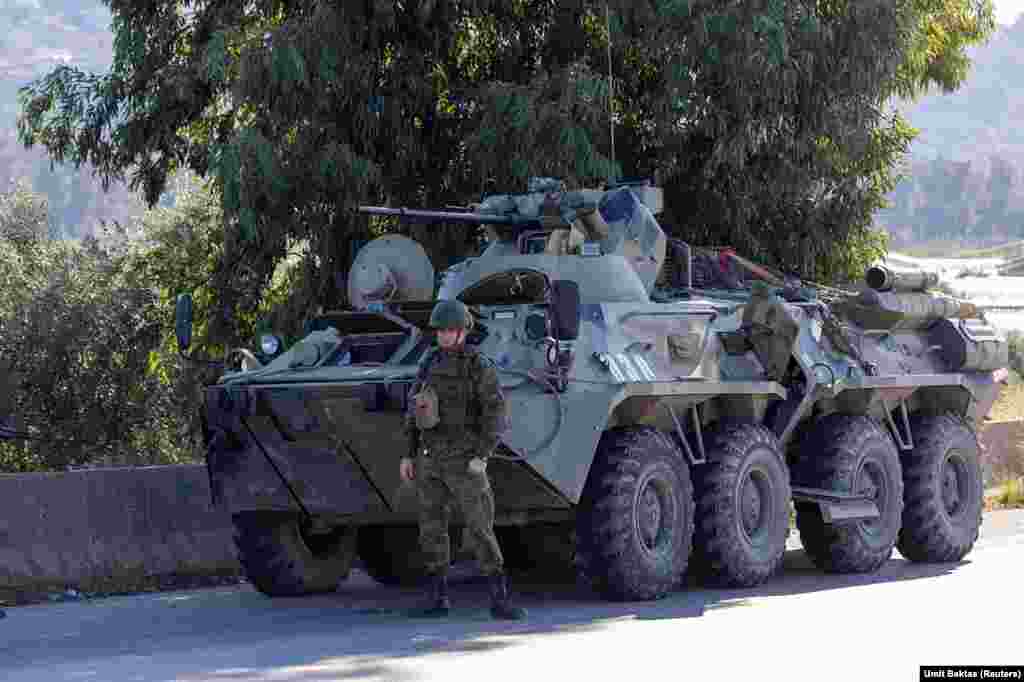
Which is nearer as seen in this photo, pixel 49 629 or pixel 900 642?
pixel 900 642

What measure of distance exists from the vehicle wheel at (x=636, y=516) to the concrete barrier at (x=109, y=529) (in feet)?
11.1

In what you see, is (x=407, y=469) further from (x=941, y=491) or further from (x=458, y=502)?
(x=941, y=491)

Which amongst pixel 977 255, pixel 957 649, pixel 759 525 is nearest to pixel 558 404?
pixel 759 525

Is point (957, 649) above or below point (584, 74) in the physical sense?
below

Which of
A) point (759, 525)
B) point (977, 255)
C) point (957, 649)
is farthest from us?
point (977, 255)

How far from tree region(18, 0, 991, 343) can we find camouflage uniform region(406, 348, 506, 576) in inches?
199

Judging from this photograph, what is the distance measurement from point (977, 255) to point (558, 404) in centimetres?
14851

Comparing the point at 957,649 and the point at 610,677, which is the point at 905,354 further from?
the point at 610,677

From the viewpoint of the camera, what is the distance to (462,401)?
34.8ft

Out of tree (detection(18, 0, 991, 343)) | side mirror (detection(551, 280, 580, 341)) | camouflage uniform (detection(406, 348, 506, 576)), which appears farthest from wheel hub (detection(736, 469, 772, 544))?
tree (detection(18, 0, 991, 343))

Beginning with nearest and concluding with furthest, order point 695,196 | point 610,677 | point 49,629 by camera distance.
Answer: point 610,677, point 49,629, point 695,196

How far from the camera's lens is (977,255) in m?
155

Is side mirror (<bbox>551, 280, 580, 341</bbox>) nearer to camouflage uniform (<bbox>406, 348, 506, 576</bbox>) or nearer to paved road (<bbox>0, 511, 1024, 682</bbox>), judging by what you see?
camouflage uniform (<bbox>406, 348, 506, 576</bbox>)

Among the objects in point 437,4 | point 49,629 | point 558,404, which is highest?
point 437,4
